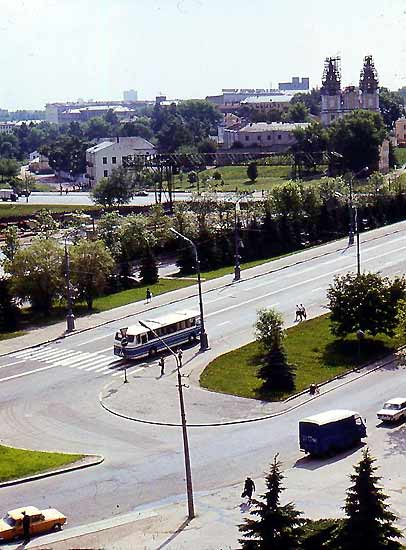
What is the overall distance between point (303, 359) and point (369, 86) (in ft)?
367

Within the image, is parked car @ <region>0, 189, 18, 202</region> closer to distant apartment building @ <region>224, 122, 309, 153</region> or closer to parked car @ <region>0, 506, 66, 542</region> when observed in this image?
distant apartment building @ <region>224, 122, 309, 153</region>

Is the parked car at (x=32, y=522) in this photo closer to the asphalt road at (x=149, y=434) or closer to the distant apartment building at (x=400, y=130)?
the asphalt road at (x=149, y=434)

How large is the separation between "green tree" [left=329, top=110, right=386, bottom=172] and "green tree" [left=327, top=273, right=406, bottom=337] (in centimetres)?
6583

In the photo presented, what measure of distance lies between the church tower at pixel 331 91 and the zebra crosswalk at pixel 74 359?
110m

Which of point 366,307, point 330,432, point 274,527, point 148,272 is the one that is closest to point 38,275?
point 148,272

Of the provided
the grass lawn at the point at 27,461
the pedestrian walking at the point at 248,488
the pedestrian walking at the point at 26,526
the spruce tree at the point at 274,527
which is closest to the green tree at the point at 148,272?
the grass lawn at the point at 27,461

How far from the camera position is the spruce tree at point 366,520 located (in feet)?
64.3

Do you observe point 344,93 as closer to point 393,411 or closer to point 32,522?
point 393,411

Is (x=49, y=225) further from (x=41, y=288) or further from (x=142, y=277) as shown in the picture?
(x=41, y=288)

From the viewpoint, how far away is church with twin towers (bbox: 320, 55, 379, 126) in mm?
147000

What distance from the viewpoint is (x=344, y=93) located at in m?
152

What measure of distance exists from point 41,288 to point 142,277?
995 cm

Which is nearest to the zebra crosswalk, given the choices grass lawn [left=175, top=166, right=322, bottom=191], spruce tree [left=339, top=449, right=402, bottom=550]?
spruce tree [left=339, top=449, right=402, bottom=550]

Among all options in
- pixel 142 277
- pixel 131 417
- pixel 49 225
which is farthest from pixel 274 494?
pixel 49 225
